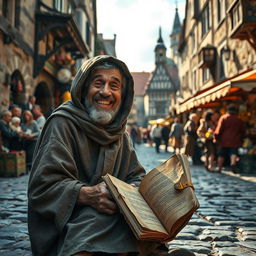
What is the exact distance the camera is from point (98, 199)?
170 centimetres

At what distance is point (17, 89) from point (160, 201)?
920 centimetres

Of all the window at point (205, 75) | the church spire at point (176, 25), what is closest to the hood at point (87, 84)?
the window at point (205, 75)

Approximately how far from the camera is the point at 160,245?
1.90 m

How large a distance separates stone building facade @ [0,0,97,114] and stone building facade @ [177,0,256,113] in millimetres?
5273

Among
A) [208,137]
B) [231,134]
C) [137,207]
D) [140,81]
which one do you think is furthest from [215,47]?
[140,81]

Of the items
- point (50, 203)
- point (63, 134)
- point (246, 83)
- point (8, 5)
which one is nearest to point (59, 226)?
point (50, 203)

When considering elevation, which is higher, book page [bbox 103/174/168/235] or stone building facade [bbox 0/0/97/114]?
stone building facade [bbox 0/0/97/114]

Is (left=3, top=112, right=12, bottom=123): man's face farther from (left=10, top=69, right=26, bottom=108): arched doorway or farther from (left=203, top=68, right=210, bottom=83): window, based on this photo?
(left=203, top=68, right=210, bottom=83): window

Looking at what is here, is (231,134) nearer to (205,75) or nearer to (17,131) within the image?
(17,131)

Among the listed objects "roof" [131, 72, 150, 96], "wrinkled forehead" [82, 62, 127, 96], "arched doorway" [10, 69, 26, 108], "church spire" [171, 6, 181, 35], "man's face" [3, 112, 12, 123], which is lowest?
"man's face" [3, 112, 12, 123]

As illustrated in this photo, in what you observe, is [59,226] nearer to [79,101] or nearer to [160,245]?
[160,245]

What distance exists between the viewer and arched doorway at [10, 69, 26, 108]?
10125 mm

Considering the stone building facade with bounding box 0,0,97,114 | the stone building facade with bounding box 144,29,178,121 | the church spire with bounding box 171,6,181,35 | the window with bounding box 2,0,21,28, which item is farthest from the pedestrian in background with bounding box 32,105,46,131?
the church spire with bounding box 171,6,181,35

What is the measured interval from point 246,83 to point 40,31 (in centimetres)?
770
